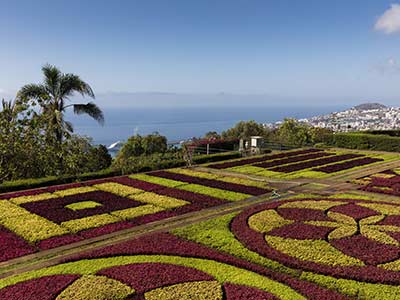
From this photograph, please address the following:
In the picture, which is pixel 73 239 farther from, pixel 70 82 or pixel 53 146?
pixel 70 82

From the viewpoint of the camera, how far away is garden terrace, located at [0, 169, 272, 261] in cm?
1184

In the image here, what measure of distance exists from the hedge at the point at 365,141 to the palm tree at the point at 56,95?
75.9 ft

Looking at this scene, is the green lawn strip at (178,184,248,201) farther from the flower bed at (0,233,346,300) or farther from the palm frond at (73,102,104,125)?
the palm frond at (73,102,104,125)

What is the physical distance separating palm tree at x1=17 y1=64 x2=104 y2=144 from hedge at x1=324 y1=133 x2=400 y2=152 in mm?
23149

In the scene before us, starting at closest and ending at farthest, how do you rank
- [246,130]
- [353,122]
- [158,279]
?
1. [158,279]
2. [246,130]
3. [353,122]

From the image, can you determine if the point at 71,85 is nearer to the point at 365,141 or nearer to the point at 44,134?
the point at 44,134

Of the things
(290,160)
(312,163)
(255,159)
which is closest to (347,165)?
(312,163)

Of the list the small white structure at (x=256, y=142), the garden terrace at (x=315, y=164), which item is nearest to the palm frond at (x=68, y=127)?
the garden terrace at (x=315, y=164)

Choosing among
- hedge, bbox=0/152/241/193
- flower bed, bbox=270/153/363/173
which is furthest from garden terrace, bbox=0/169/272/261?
flower bed, bbox=270/153/363/173

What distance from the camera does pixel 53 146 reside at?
22.5 metres

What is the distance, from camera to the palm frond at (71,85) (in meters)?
23.5

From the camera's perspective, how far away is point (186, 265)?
949 centimetres

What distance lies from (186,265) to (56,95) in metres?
17.5

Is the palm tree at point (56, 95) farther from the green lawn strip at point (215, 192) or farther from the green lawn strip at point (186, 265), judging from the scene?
the green lawn strip at point (186, 265)
